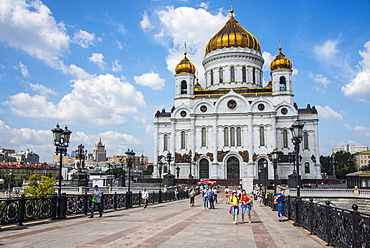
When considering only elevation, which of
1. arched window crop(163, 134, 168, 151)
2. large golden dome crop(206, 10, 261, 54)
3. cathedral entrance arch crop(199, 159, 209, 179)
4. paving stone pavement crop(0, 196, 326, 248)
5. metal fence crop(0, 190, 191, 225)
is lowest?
paving stone pavement crop(0, 196, 326, 248)

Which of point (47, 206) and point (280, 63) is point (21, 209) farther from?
point (280, 63)

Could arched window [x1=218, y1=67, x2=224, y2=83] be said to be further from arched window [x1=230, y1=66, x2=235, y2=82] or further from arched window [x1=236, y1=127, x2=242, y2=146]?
arched window [x1=236, y1=127, x2=242, y2=146]

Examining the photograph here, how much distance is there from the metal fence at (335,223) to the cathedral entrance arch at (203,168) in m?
39.9

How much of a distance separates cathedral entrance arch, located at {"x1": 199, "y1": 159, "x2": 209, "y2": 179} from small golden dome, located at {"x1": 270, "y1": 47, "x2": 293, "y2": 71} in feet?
63.4

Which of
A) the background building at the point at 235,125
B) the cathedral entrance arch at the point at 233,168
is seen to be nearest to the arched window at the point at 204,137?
the background building at the point at 235,125

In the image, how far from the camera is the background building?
5166 centimetres

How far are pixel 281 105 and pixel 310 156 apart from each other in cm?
928

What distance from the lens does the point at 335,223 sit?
8.30m

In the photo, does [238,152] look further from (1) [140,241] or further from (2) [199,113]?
(1) [140,241]

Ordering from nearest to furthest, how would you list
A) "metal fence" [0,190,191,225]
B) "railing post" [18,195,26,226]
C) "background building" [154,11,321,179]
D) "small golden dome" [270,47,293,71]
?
1. "metal fence" [0,190,191,225]
2. "railing post" [18,195,26,226]
3. "background building" [154,11,321,179]
4. "small golden dome" [270,47,293,71]

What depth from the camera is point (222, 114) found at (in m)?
53.4

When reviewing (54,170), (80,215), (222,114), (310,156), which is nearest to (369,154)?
(310,156)

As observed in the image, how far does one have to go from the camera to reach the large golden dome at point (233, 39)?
59031mm

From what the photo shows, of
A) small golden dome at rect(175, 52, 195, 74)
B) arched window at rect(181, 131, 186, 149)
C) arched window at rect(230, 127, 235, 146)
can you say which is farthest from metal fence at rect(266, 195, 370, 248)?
small golden dome at rect(175, 52, 195, 74)
